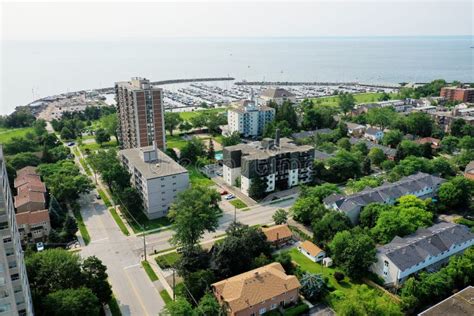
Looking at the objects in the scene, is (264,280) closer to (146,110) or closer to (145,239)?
(145,239)

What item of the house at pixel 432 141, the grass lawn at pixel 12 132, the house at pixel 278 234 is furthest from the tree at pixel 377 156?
the grass lawn at pixel 12 132

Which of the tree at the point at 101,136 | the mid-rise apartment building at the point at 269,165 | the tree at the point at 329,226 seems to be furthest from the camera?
the tree at the point at 101,136

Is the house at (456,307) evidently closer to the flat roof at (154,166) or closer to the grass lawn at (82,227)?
the flat roof at (154,166)

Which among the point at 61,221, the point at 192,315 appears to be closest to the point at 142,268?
the point at 192,315

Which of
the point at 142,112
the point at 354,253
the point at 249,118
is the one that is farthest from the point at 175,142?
the point at 354,253

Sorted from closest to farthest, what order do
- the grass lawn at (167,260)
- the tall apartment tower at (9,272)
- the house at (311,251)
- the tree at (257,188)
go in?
the tall apartment tower at (9,272)
the grass lawn at (167,260)
the house at (311,251)
the tree at (257,188)

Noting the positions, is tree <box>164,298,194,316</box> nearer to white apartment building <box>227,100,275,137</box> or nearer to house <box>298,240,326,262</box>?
house <box>298,240,326,262</box>

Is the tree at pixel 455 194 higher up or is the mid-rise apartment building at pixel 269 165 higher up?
the mid-rise apartment building at pixel 269 165

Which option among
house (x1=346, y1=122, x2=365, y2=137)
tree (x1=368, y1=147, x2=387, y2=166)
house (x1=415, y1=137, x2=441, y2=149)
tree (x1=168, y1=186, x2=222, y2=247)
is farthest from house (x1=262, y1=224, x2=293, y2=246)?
house (x1=346, y1=122, x2=365, y2=137)
